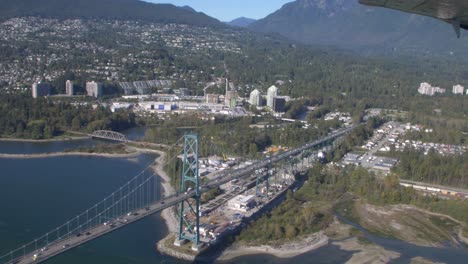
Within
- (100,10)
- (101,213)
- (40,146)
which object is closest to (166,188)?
Result: (101,213)

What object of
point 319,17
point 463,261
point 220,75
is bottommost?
point 463,261

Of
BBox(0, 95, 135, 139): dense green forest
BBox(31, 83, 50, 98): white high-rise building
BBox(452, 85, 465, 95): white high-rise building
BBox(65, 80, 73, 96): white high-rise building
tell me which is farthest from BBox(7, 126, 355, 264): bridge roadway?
BBox(452, 85, 465, 95): white high-rise building

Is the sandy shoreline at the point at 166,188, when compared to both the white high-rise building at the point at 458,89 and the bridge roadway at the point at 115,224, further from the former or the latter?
the white high-rise building at the point at 458,89

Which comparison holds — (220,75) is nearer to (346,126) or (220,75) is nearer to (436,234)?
(346,126)

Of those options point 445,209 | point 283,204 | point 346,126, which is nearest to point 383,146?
point 346,126

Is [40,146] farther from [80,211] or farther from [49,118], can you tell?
[80,211]

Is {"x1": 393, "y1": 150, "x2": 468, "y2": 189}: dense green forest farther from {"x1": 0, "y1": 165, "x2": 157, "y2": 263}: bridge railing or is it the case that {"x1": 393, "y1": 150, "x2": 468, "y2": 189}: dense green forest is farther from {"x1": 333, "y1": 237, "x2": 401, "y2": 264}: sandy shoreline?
{"x1": 0, "y1": 165, "x2": 157, "y2": 263}: bridge railing

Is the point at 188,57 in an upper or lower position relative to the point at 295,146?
upper
